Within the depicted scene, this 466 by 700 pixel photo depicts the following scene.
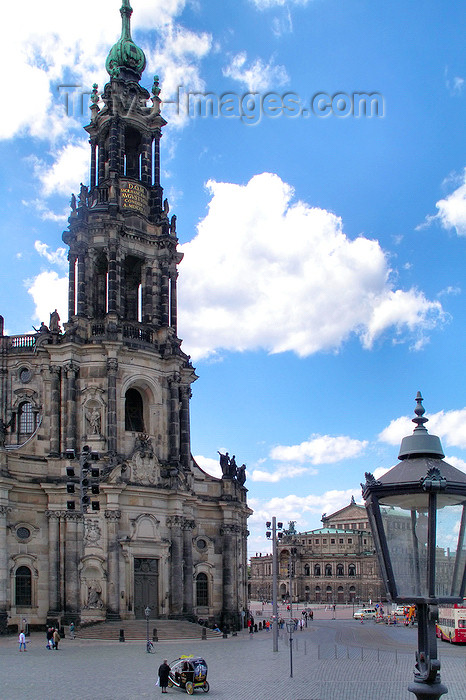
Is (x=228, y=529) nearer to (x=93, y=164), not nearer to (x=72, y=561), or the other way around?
(x=72, y=561)

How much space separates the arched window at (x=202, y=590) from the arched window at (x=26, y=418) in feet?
56.6

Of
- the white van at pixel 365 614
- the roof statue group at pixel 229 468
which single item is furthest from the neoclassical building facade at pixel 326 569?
the roof statue group at pixel 229 468

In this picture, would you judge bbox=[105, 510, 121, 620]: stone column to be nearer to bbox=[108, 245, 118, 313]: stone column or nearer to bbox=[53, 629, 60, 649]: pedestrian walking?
bbox=[53, 629, 60, 649]: pedestrian walking

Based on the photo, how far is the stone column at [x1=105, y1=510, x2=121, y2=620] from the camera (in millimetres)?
53500

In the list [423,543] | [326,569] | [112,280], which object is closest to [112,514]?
[112,280]

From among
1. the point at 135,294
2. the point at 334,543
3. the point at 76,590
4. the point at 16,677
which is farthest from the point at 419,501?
the point at 334,543

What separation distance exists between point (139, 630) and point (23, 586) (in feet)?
27.9

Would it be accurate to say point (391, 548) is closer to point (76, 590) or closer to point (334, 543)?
point (76, 590)

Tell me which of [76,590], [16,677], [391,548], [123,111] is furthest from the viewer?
[123,111]

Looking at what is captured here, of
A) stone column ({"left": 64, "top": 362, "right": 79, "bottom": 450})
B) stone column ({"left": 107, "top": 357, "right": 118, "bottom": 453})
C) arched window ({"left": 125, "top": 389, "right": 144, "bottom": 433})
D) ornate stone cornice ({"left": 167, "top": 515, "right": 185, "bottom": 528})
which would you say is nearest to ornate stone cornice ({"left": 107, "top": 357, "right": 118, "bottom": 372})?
stone column ({"left": 107, "top": 357, "right": 118, "bottom": 453})

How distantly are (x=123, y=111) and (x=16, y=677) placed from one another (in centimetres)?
4803

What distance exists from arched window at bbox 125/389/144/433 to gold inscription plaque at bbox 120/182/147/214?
48.6 ft

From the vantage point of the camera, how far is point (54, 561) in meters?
54.0

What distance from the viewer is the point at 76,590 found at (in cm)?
5350
